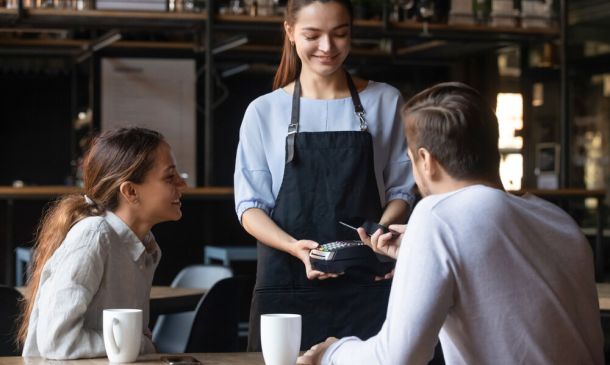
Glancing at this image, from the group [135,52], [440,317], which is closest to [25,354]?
[440,317]

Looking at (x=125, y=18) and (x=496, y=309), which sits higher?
(x=125, y=18)

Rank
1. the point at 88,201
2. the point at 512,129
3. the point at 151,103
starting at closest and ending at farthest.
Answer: the point at 88,201
the point at 151,103
the point at 512,129

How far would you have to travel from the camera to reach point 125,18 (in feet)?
19.3

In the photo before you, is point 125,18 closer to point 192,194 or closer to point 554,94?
point 192,194

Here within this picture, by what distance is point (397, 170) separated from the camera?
2598mm

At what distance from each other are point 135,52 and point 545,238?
22.3 feet

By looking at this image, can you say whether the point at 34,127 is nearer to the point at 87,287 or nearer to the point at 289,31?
the point at 289,31

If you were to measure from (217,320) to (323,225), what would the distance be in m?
1.08

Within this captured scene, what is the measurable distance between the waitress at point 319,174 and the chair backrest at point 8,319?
830mm

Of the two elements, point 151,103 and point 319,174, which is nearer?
point 319,174

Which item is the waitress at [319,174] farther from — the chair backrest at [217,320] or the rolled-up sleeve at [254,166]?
the chair backrest at [217,320]

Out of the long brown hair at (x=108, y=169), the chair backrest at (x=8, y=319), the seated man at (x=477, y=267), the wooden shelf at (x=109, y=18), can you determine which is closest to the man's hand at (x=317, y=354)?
the seated man at (x=477, y=267)


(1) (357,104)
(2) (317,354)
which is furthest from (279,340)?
(1) (357,104)

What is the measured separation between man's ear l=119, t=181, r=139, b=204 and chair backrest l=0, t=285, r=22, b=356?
80 centimetres
